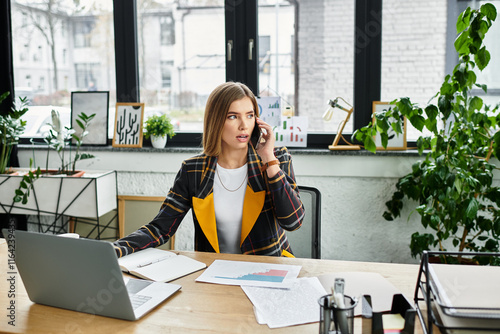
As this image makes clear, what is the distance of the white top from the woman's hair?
0.11 m

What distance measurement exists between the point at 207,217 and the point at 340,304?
863mm

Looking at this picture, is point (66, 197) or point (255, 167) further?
point (66, 197)

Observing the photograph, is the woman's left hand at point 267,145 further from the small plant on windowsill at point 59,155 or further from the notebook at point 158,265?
the small plant on windowsill at point 59,155

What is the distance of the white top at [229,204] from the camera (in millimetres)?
1769

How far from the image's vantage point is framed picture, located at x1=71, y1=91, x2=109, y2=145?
9.93 ft

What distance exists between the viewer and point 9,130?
2762 mm

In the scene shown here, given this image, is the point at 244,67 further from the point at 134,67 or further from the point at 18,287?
the point at 18,287

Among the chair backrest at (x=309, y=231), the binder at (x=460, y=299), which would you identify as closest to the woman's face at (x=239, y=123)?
the chair backrest at (x=309, y=231)

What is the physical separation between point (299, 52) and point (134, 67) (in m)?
1.01

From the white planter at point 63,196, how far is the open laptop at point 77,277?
1416 millimetres

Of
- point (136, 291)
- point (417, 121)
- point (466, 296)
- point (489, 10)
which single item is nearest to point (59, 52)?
point (417, 121)

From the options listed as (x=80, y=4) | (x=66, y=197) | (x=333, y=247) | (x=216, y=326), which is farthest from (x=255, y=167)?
(x=80, y=4)

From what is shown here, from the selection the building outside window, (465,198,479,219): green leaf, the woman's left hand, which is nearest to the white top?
the woman's left hand

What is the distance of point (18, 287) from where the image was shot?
1.33 m
